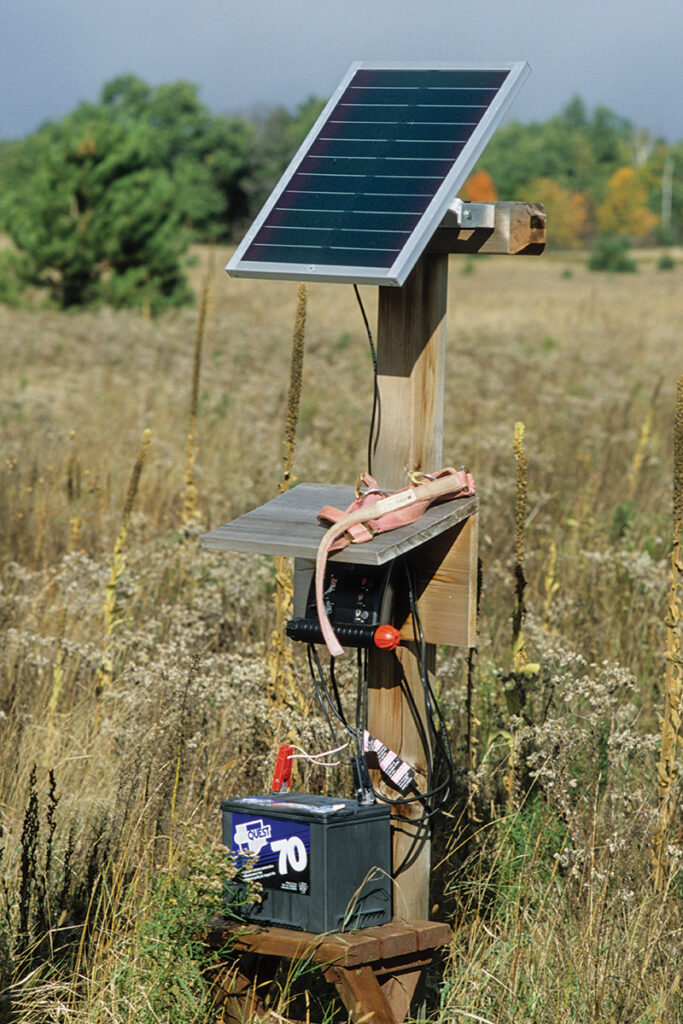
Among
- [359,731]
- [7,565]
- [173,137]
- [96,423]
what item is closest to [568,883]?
[359,731]

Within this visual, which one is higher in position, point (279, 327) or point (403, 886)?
point (279, 327)

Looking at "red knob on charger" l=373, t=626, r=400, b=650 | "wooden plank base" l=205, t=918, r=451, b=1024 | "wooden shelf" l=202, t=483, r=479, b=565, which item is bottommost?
"wooden plank base" l=205, t=918, r=451, b=1024

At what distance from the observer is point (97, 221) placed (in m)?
18.3

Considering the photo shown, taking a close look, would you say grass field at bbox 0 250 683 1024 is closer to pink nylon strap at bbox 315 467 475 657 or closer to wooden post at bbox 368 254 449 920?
wooden post at bbox 368 254 449 920

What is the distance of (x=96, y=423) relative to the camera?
32.8 ft

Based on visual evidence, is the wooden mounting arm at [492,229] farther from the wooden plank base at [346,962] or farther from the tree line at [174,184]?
the tree line at [174,184]

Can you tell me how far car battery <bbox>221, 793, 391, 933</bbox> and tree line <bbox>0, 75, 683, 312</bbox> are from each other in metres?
16.5

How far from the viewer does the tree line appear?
1833 cm

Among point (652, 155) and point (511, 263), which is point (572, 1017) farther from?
point (652, 155)

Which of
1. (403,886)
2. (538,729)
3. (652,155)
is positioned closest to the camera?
(403,886)

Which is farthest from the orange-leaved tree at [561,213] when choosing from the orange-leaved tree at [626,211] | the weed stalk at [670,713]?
the weed stalk at [670,713]

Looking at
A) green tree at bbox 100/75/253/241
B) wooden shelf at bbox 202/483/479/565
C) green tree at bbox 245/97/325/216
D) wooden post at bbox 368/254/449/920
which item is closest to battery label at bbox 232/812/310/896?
wooden post at bbox 368/254/449/920

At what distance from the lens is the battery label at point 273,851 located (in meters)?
2.81

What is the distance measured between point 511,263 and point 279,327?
38.2 m
